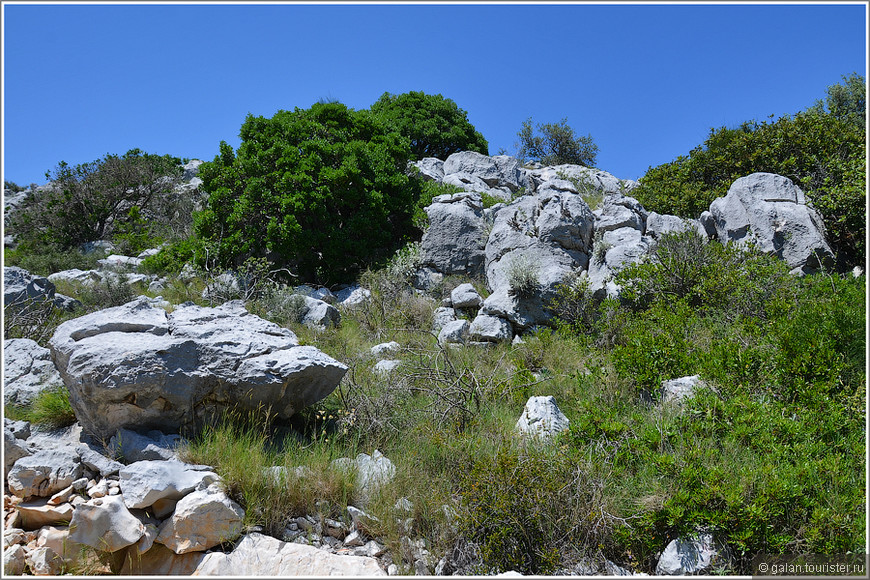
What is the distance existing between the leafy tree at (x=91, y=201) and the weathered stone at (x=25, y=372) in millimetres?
9313

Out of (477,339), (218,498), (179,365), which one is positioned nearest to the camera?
(218,498)

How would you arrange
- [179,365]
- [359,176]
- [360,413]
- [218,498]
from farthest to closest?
1. [359,176]
2. [360,413]
3. [179,365]
4. [218,498]

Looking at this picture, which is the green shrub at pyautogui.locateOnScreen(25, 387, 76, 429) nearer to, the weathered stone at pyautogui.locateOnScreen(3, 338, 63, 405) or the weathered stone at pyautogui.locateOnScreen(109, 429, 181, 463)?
the weathered stone at pyautogui.locateOnScreen(3, 338, 63, 405)

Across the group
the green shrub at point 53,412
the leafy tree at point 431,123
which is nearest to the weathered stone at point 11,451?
the green shrub at point 53,412

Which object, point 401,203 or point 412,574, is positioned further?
point 401,203

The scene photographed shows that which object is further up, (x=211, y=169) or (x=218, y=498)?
(x=211, y=169)

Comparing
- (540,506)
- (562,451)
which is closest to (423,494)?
(540,506)

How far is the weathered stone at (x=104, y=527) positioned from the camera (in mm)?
3691

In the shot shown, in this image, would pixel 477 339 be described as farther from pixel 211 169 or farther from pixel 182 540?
pixel 211 169

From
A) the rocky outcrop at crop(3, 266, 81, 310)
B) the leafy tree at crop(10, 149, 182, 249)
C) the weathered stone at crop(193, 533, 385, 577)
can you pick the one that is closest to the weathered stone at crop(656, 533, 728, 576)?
the weathered stone at crop(193, 533, 385, 577)

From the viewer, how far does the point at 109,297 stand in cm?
911

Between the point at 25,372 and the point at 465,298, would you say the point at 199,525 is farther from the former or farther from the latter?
the point at 465,298

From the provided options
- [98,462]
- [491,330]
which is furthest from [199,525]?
[491,330]

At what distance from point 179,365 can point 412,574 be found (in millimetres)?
2791
